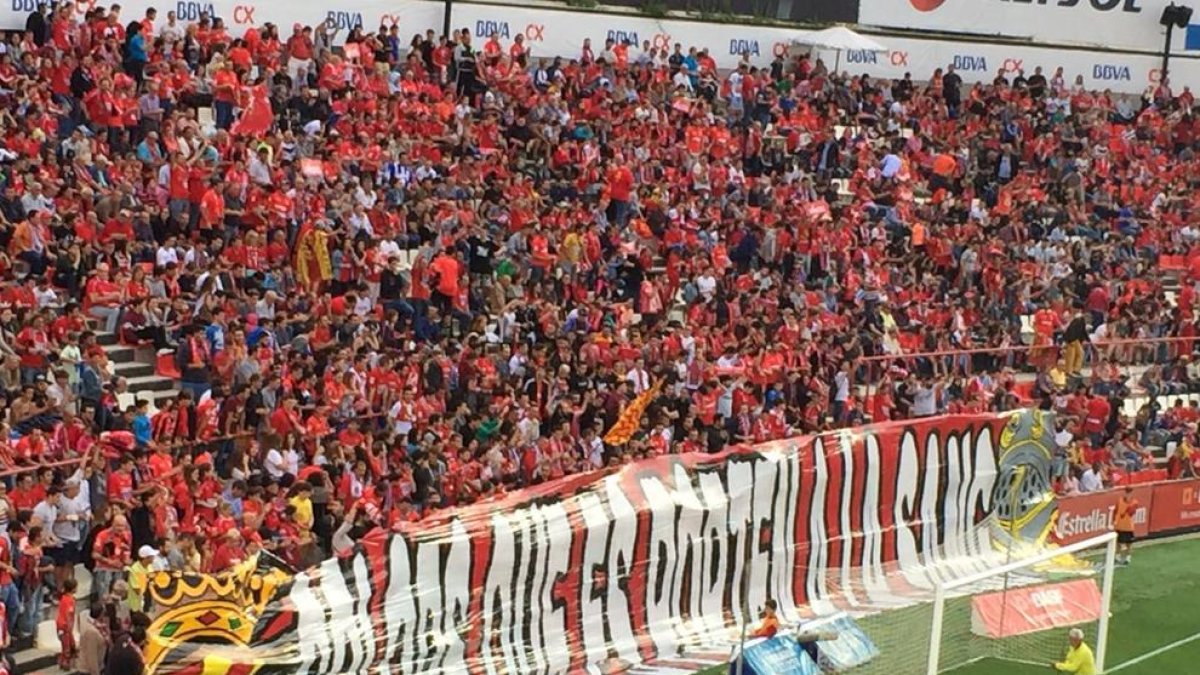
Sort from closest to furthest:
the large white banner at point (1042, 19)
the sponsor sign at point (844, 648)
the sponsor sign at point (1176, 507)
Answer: the sponsor sign at point (844, 648) → the sponsor sign at point (1176, 507) → the large white banner at point (1042, 19)

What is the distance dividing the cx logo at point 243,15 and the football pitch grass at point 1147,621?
16.0m

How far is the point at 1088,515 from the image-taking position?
29469 millimetres

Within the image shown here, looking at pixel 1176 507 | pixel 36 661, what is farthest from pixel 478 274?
pixel 1176 507

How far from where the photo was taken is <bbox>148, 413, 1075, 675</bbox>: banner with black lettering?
17.5 m

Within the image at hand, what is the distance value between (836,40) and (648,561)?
22.4 m

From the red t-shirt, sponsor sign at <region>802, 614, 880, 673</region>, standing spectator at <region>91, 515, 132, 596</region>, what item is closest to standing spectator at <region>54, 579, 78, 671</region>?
standing spectator at <region>91, 515, 132, 596</region>

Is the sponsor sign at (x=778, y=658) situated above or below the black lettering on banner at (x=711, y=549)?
below

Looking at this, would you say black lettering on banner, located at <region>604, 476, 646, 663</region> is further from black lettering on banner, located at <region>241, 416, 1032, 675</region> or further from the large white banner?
the large white banner

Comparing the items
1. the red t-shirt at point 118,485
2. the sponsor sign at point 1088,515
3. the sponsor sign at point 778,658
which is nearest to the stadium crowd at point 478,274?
the red t-shirt at point 118,485

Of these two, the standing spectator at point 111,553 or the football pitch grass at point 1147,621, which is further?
the football pitch grass at point 1147,621

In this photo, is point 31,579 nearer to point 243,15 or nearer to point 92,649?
point 92,649

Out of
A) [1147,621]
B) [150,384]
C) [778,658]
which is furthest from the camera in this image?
[1147,621]

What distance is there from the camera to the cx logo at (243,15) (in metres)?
32.4

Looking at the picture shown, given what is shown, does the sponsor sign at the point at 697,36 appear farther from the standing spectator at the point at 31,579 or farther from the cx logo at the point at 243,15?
the standing spectator at the point at 31,579
